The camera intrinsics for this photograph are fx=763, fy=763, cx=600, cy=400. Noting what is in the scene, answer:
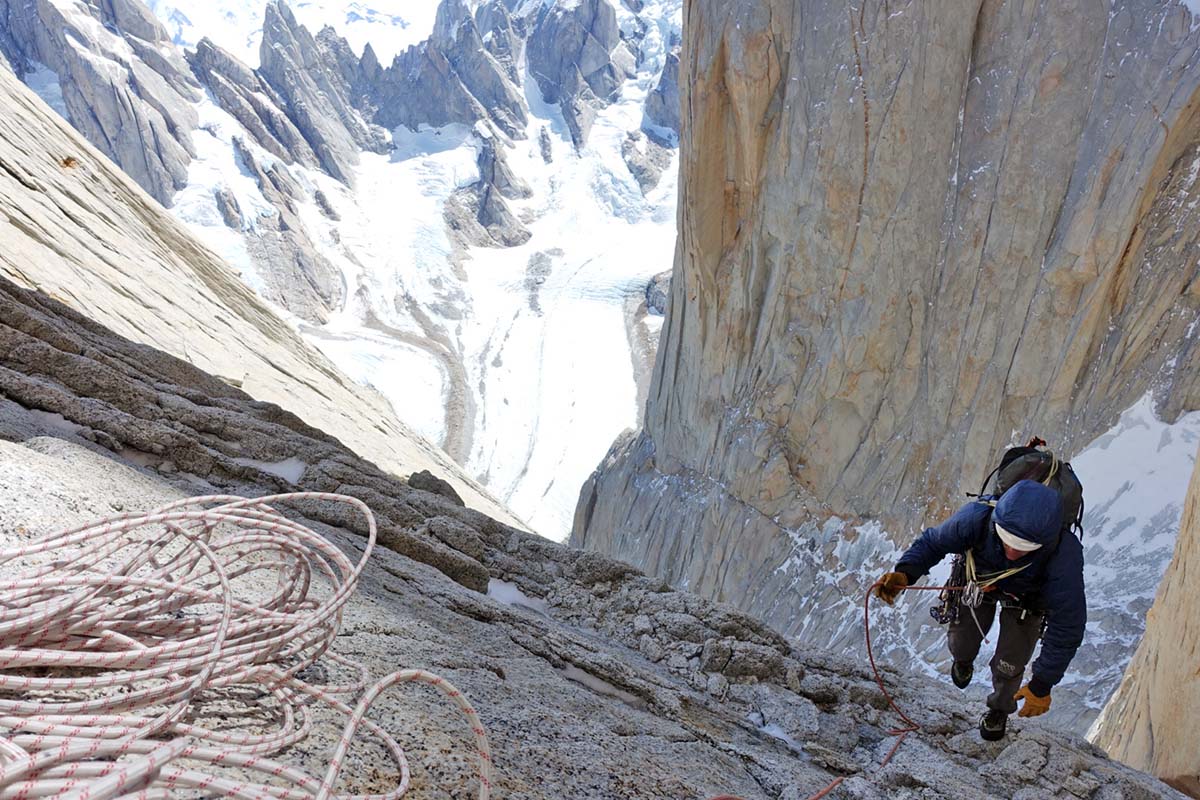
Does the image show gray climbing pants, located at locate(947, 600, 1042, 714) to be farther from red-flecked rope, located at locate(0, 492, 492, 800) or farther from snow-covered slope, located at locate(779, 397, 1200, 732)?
snow-covered slope, located at locate(779, 397, 1200, 732)

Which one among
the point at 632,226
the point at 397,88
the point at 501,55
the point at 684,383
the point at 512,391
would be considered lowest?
the point at 684,383

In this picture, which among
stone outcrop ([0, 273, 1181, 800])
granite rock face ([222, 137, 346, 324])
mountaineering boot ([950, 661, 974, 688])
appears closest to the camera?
stone outcrop ([0, 273, 1181, 800])

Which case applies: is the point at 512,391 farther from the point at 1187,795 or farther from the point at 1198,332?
the point at 1187,795

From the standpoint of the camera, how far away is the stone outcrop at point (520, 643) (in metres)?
2.95

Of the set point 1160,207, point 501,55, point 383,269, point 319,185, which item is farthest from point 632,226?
point 1160,207

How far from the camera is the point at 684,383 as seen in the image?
1641cm

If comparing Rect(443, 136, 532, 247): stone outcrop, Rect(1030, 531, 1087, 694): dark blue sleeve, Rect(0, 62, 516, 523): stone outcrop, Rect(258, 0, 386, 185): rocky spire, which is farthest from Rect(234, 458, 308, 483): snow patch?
Rect(258, 0, 386, 185): rocky spire

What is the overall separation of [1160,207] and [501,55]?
9782 centimetres

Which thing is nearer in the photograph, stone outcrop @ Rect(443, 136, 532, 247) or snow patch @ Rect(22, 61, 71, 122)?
snow patch @ Rect(22, 61, 71, 122)

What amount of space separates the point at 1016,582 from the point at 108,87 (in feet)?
253

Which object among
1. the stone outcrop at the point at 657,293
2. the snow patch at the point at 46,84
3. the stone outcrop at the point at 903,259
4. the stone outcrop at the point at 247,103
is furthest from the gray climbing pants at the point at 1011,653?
the stone outcrop at the point at 247,103

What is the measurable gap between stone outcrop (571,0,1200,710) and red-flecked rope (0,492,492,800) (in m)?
9.94

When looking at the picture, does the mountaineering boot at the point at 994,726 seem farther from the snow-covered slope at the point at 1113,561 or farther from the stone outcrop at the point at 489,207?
the stone outcrop at the point at 489,207

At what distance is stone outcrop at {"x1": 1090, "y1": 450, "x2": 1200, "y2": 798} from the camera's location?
455 cm
